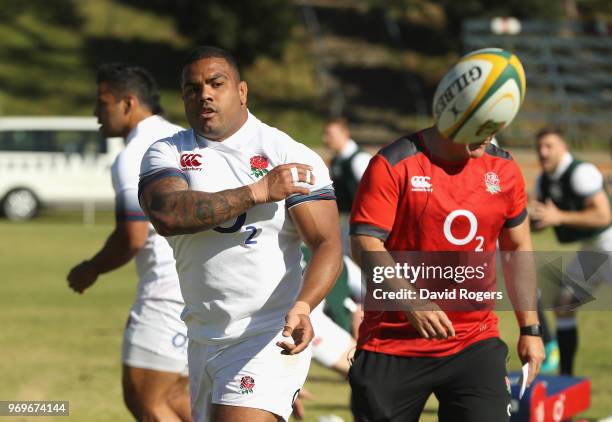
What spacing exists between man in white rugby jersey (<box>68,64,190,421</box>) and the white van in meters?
23.4

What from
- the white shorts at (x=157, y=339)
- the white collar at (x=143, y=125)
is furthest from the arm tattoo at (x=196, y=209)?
the white collar at (x=143, y=125)

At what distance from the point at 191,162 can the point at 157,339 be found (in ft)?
6.26

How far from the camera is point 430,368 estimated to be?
532 centimetres

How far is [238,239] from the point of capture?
5.16 meters

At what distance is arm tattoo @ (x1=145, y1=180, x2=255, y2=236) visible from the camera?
192 inches

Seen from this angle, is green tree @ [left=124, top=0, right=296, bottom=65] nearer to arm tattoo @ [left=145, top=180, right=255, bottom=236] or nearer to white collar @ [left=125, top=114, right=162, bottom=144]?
white collar @ [left=125, top=114, right=162, bottom=144]

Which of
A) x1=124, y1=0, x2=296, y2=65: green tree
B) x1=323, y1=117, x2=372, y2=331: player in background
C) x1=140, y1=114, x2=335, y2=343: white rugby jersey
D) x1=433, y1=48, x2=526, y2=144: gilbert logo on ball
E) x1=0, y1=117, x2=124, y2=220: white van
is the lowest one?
x1=140, y1=114, x2=335, y2=343: white rugby jersey

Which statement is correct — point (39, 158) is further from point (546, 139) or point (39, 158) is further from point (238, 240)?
point (238, 240)

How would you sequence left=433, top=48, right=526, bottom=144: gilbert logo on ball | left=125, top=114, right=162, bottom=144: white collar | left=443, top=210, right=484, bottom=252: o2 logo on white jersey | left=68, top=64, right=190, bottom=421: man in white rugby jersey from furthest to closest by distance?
left=125, top=114, right=162, bottom=144: white collar, left=68, top=64, right=190, bottom=421: man in white rugby jersey, left=443, top=210, right=484, bottom=252: o2 logo on white jersey, left=433, top=48, right=526, bottom=144: gilbert logo on ball

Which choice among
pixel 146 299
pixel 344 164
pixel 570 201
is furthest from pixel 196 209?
pixel 344 164

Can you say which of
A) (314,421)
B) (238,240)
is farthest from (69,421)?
(238,240)

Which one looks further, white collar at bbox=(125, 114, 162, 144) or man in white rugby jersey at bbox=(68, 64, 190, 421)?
white collar at bbox=(125, 114, 162, 144)

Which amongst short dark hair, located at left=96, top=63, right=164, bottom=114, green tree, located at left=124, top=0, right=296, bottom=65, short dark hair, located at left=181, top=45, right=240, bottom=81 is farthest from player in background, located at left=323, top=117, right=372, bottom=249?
green tree, located at left=124, top=0, right=296, bottom=65

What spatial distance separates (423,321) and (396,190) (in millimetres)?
608
